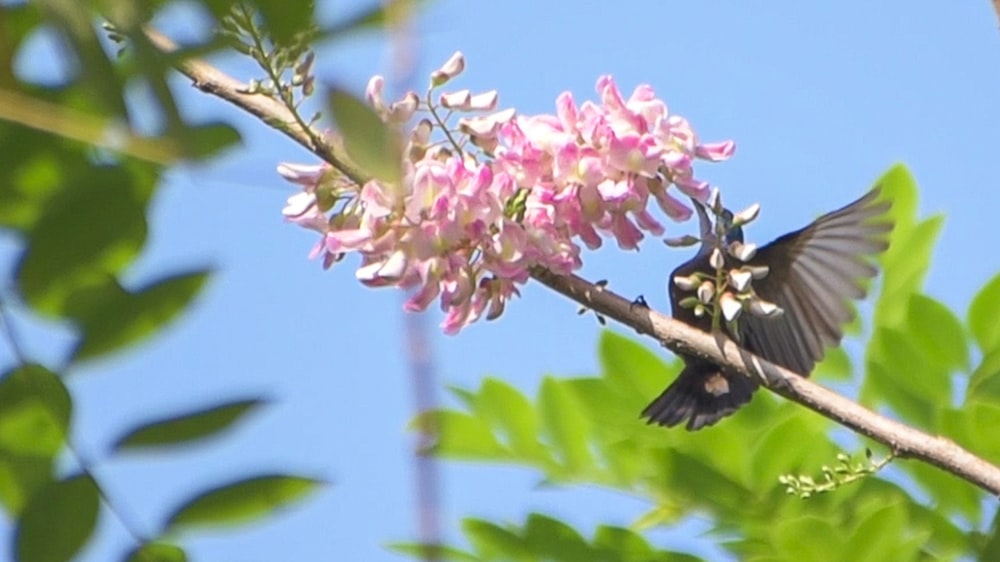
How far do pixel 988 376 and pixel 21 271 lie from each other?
2.05 metres

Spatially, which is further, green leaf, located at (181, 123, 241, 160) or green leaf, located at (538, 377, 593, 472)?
green leaf, located at (538, 377, 593, 472)

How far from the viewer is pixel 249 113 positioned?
5.59ft

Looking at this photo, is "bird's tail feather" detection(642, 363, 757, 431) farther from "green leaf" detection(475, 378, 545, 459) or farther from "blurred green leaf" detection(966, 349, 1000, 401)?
"blurred green leaf" detection(966, 349, 1000, 401)

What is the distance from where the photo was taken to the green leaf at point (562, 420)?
2.84m

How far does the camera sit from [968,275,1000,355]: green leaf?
2686mm

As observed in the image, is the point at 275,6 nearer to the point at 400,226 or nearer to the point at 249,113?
the point at 249,113

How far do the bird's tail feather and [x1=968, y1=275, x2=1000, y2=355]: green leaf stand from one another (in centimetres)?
36

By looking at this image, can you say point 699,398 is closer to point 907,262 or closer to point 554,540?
point 554,540

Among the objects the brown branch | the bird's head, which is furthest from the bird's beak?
the brown branch

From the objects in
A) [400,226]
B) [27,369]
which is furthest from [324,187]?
[27,369]

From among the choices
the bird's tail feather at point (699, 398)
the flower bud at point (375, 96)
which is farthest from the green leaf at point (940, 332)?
the flower bud at point (375, 96)

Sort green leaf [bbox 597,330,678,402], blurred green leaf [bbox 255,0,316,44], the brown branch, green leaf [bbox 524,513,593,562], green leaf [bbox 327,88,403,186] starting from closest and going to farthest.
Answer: green leaf [bbox 327,88,403,186] → blurred green leaf [bbox 255,0,316,44] → the brown branch → green leaf [bbox 524,513,593,562] → green leaf [bbox 597,330,678,402]

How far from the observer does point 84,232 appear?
84 centimetres

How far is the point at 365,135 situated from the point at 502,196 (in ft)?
4.46
